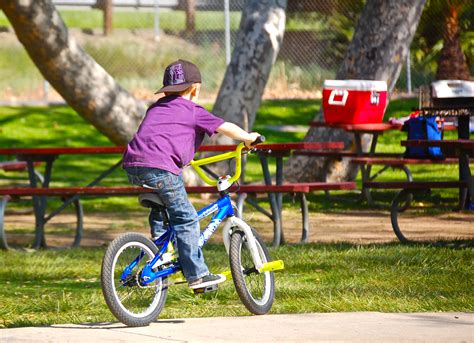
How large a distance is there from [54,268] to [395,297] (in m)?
2.98

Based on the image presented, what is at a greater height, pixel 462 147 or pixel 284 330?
pixel 462 147

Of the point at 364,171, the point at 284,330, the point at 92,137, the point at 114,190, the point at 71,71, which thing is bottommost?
the point at 92,137

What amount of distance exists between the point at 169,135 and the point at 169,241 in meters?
0.57

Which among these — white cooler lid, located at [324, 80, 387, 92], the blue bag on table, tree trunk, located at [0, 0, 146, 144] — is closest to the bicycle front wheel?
the blue bag on table

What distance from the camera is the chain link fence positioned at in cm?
2345

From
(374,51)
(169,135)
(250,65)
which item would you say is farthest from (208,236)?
(374,51)

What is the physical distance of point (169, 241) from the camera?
661 cm

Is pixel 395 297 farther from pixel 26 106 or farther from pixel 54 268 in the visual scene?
pixel 26 106

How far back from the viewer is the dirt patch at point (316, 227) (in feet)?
35.8

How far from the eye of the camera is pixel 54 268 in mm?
9180

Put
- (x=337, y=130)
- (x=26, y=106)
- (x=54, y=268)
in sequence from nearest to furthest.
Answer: (x=54, y=268) → (x=337, y=130) → (x=26, y=106)

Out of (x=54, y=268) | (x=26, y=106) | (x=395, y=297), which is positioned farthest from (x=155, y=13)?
(x=395, y=297)

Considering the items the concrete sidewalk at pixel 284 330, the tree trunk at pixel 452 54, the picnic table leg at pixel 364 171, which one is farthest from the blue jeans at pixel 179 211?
the tree trunk at pixel 452 54

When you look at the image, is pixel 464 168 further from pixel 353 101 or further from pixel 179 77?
pixel 179 77
